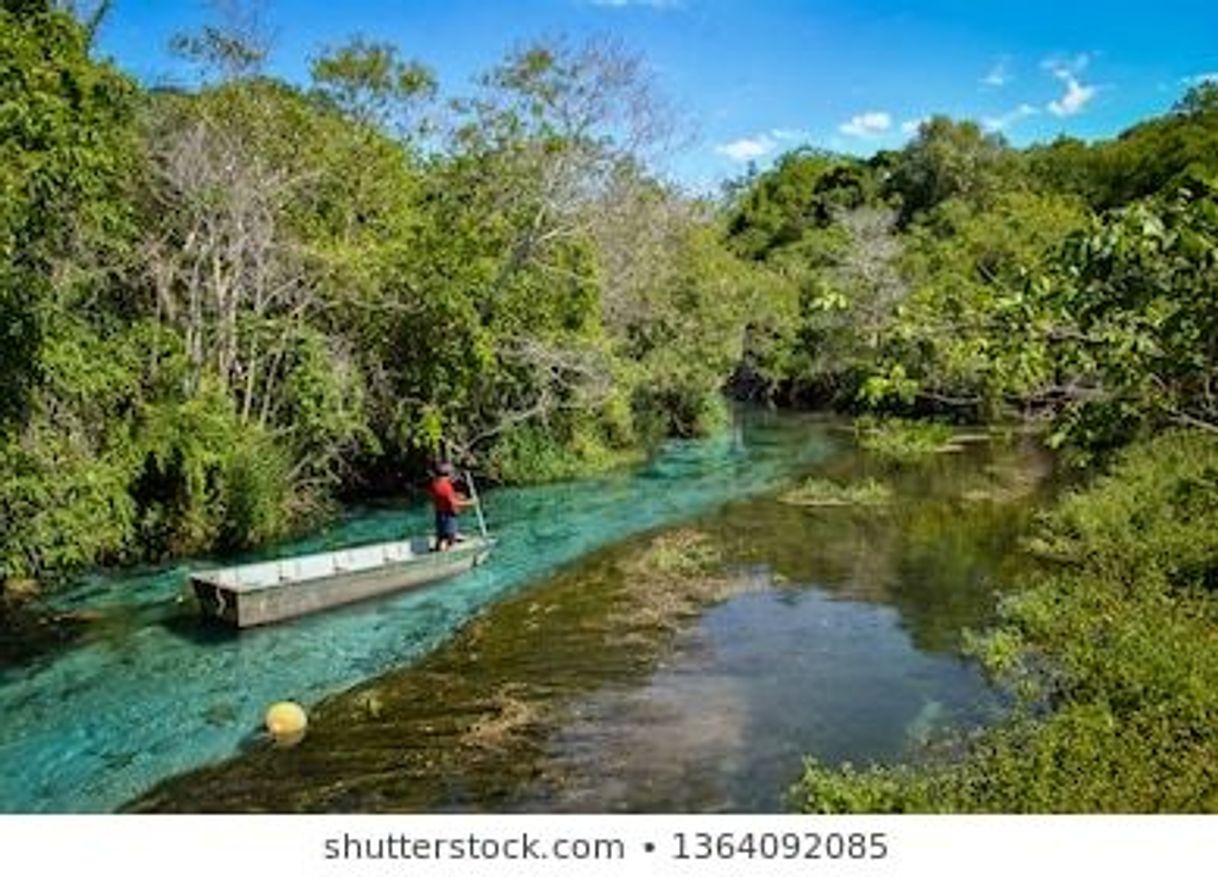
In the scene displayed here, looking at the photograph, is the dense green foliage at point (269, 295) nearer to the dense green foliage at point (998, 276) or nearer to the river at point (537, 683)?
the river at point (537, 683)

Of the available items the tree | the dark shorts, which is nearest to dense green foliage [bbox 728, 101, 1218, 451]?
the tree

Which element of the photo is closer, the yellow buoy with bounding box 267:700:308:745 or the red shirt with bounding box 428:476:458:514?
the yellow buoy with bounding box 267:700:308:745

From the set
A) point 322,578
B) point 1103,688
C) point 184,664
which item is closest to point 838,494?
point 322,578

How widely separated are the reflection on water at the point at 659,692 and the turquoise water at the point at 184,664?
45 cm

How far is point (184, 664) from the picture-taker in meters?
11.5

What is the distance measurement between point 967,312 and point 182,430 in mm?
12135

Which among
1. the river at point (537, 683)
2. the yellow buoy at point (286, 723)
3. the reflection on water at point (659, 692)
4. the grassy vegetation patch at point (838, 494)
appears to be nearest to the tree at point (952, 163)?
the grassy vegetation patch at point (838, 494)

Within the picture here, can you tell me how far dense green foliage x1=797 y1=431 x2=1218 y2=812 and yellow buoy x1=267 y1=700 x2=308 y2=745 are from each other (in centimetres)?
386

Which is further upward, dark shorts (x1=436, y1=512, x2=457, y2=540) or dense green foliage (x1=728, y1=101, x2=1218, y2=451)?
dense green foliage (x1=728, y1=101, x2=1218, y2=451)

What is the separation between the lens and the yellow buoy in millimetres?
9547

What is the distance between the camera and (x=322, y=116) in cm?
2012

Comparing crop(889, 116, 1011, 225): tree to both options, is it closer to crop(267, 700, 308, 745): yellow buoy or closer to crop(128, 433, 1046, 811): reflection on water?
crop(128, 433, 1046, 811): reflection on water

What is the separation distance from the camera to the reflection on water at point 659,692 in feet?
27.5
